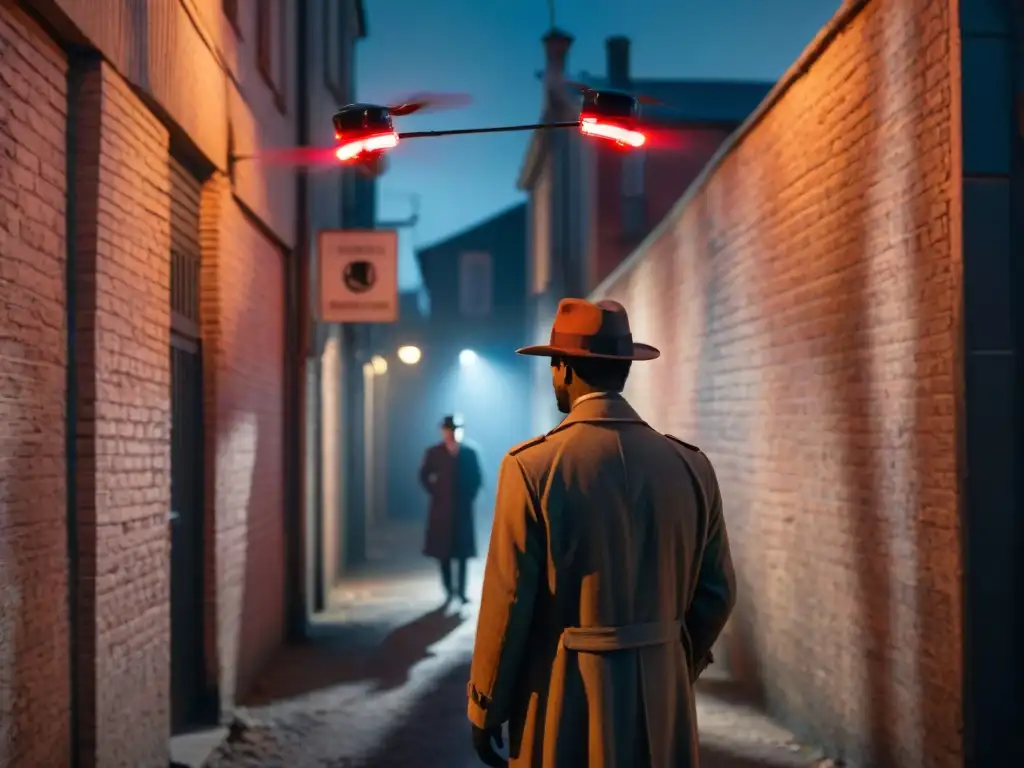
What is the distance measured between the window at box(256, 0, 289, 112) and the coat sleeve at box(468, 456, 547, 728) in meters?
6.86

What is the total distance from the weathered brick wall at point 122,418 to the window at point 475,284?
31084 millimetres

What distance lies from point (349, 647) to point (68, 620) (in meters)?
5.83

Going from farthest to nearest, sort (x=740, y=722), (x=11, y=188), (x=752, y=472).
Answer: (x=752, y=472) < (x=740, y=722) < (x=11, y=188)

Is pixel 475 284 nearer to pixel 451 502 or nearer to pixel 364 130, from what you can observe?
pixel 451 502

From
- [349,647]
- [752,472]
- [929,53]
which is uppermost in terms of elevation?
[929,53]

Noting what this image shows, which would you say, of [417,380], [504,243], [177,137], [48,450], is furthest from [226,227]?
[504,243]

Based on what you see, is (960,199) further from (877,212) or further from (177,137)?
(177,137)

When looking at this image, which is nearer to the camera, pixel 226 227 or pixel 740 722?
pixel 740 722

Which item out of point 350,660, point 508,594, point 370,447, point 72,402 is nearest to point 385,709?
point 350,660

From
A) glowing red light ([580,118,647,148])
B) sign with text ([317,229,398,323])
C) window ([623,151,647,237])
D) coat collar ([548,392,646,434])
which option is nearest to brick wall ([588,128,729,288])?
window ([623,151,647,237])

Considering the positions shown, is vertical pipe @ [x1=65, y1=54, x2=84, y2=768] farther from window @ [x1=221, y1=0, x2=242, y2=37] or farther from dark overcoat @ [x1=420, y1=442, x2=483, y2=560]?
dark overcoat @ [x1=420, y1=442, x2=483, y2=560]

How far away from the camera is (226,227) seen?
26.8 ft

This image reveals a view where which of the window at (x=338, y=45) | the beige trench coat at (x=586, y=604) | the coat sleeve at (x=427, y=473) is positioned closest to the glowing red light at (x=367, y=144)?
the beige trench coat at (x=586, y=604)

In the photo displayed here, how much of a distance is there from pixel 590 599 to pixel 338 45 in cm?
1337
